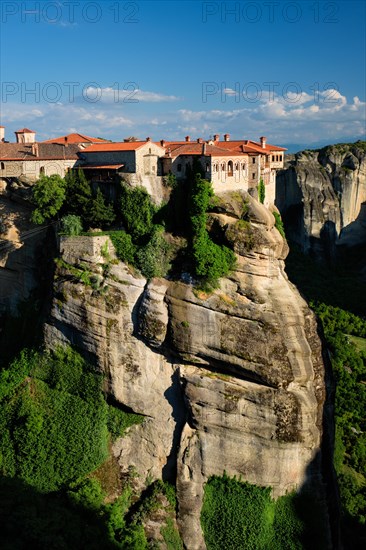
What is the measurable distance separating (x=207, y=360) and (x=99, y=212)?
27.9ft

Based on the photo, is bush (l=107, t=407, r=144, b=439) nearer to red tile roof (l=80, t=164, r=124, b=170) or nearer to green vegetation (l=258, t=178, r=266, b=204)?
red tile roof (l=80, t=164, r=124, b=170)

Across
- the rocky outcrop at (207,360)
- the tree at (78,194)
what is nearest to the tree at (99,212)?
the tree at (78,194)

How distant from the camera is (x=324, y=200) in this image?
6819 centimetres

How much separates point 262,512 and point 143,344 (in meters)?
8.75

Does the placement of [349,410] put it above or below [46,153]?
below

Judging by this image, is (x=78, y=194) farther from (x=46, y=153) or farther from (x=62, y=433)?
(x=62, y=433)

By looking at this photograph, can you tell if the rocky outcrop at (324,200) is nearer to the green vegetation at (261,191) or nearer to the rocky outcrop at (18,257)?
the green vegetation at (261,191)

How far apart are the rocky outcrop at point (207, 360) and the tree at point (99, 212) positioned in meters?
1.57

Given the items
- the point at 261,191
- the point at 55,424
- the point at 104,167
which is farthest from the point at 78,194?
the point at 55,424

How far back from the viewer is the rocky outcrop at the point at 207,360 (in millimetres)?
24469

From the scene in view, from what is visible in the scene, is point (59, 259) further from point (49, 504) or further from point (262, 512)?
point (262, 512)

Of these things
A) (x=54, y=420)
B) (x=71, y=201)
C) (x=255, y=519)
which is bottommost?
(x=255, y=519)

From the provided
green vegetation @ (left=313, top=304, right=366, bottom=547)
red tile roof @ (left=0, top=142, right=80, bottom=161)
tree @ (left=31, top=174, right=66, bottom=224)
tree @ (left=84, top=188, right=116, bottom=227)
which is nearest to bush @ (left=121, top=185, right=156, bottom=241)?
tree @ (left=84, top=188, right=116, bottom=227)

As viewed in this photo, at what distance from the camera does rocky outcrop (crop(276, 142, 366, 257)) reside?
66812mm
